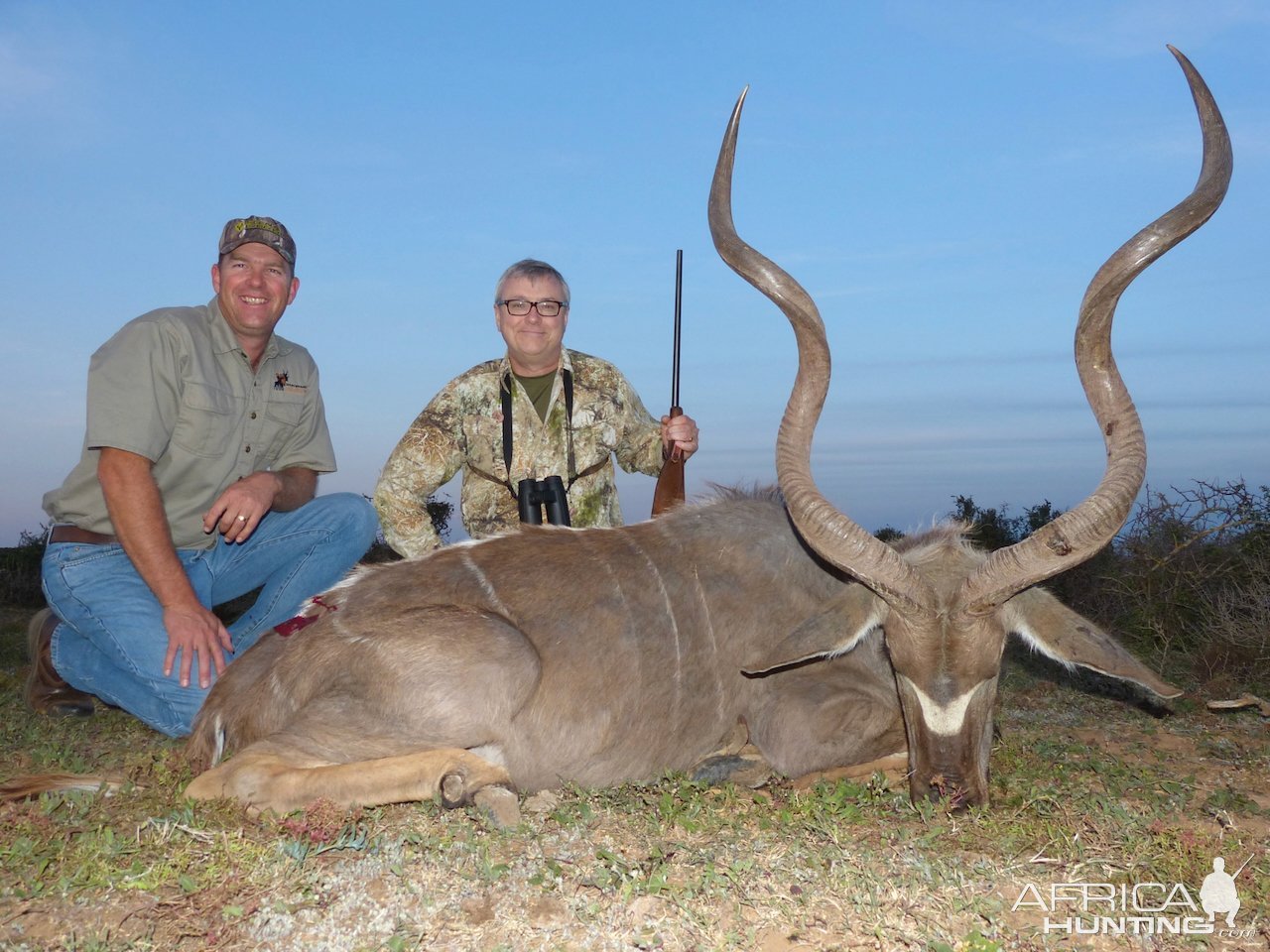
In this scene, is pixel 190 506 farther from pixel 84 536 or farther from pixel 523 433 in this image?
pixel 523 433

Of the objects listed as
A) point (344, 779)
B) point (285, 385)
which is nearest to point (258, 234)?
point (285, 385)

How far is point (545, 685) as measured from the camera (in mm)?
3799

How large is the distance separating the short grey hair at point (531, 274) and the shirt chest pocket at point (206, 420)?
1.64 meters

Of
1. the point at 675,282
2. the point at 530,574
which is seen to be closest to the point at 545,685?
the point at 530,574

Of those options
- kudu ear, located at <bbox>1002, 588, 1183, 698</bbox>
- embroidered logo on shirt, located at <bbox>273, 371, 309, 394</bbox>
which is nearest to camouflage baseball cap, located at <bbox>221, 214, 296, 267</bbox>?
embroidered logo on shirt, located at <bbox>273, 371, 309, 394</bbox>

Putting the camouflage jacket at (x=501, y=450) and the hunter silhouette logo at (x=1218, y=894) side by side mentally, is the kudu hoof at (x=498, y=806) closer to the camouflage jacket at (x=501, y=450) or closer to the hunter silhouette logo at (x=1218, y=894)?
the hunter silhouette logo at (x=1218, y=894)

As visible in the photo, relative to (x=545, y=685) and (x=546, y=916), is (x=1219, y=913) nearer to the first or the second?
(x=546, y=916)

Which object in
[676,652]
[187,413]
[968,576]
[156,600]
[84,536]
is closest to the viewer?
[968,576]

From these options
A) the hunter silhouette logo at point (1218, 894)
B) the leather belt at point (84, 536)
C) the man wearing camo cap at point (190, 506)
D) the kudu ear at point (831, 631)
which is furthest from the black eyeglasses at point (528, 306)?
the hunter silhouette logo at point (1218, 894)

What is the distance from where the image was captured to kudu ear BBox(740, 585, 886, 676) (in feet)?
12.9

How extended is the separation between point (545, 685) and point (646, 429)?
9.11 feet

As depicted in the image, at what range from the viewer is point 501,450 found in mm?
6055

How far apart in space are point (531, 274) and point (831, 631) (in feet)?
9.86

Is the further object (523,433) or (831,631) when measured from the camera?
(523,433)
